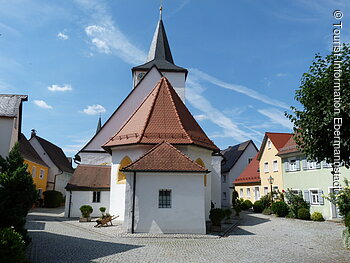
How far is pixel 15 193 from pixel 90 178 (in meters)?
12.0

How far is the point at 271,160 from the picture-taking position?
27.6 m

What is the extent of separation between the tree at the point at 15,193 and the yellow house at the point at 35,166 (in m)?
20.4

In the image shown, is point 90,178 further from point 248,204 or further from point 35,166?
point 248,204

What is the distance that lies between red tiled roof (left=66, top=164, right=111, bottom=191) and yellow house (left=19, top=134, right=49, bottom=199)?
32.5ft

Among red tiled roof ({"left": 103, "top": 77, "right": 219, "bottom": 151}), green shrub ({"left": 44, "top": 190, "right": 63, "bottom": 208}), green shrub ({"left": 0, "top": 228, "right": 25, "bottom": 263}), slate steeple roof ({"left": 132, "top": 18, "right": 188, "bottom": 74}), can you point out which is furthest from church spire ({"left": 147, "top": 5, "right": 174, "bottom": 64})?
green shrub ({"left": 0, "top": 228, "right": 25, "bottom": 263})

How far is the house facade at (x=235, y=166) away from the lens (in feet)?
122

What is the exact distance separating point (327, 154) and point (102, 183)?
1581 centimetres

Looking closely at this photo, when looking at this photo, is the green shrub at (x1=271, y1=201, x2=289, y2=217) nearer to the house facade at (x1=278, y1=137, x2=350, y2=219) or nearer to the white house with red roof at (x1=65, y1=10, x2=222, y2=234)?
the house facade at (x1=278, y1=137, x2=350, y2=219)

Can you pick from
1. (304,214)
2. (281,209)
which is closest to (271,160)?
(281,209)

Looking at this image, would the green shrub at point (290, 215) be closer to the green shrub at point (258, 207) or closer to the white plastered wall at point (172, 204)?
the green shrub at point (258, 207)

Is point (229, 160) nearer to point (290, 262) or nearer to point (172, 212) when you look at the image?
point (172, 212)

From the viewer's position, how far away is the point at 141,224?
12766 millimetres

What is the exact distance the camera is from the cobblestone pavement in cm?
873

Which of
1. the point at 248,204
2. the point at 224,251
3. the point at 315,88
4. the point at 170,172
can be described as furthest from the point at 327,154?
the point at 248,204
